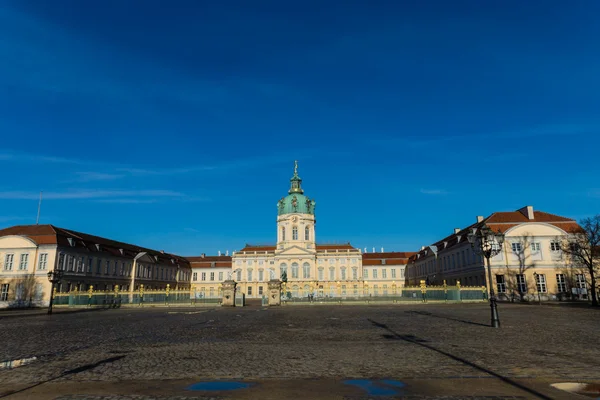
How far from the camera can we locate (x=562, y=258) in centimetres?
5078

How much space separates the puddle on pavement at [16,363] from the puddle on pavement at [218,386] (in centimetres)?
483

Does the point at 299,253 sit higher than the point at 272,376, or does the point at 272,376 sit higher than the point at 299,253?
the point at 299,253

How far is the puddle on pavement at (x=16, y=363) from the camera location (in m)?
9.10

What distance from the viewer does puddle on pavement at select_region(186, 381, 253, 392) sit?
22.9 ft

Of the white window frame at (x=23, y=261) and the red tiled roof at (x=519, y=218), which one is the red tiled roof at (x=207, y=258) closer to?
the white window frame at (x=23, y=261)

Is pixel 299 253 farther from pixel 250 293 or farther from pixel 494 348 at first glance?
pixel 494 348

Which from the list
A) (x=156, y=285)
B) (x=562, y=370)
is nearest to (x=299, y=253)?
(x=156, y=285)

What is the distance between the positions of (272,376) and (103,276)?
6346cm

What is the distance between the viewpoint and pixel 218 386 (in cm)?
716

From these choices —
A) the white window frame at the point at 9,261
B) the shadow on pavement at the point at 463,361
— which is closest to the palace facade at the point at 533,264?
the shadow on pavement at the point at 463,361

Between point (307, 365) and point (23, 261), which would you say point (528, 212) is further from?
point (23, 261)

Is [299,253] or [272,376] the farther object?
[299,253]

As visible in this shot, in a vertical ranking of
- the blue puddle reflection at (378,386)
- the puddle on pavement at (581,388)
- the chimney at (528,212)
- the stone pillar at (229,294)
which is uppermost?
the chimney at (528,212)

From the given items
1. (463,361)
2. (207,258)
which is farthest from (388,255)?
(463,361)
